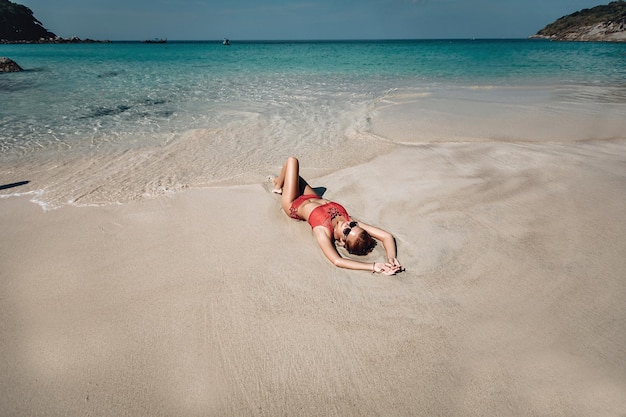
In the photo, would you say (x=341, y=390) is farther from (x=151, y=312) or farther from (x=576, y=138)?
(x=576, y=138)

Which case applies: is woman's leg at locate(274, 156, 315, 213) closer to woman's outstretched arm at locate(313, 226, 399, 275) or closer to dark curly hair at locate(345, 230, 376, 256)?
woman's outstretched arm at locate(313, 226, 399, 275)

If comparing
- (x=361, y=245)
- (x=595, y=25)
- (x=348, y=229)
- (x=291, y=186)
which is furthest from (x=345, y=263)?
(x=595, y=25)

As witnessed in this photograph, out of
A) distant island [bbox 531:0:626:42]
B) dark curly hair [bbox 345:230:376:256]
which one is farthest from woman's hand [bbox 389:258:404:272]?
distant island [bbox 531:0:626:42]

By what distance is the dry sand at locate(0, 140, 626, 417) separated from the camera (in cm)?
236

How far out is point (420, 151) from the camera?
6.64 m

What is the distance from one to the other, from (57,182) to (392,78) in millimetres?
A: 16614

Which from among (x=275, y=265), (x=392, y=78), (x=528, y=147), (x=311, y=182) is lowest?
(x=275, y=265)

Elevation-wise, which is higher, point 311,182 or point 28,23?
point 28,23

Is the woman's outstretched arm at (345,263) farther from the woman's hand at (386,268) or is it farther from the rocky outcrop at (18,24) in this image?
the rocky outcrop at (18,24)

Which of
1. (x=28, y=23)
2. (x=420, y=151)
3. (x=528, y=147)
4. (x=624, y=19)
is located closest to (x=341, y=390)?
(x=420, y=151)

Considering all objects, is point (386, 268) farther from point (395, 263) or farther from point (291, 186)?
point (291, 186)

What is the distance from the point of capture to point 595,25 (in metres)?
73.6

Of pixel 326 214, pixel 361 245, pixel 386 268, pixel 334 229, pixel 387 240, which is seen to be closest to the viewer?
pixel 386 268

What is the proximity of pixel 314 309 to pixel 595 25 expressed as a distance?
10393 centimetres
